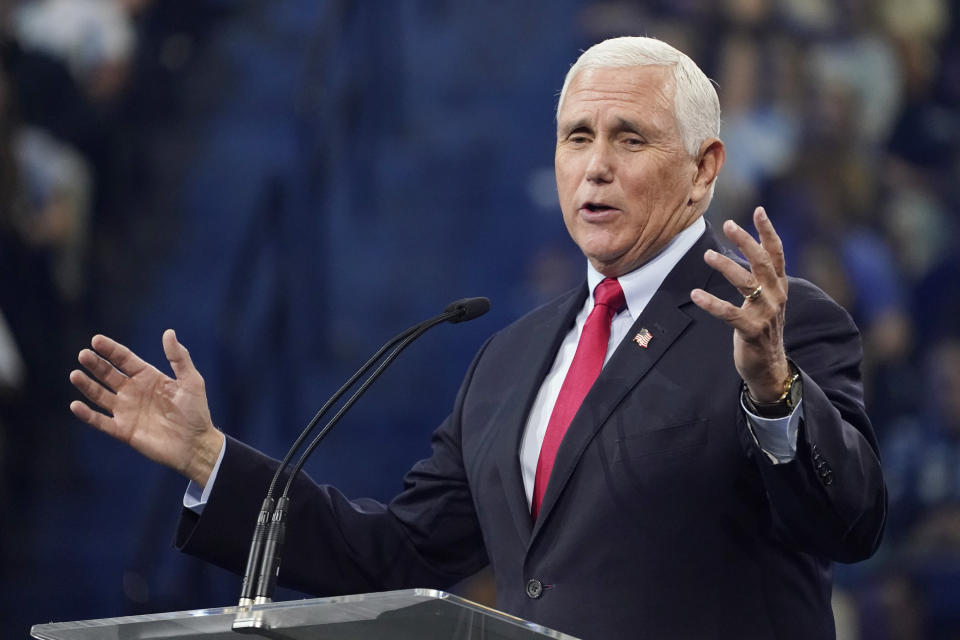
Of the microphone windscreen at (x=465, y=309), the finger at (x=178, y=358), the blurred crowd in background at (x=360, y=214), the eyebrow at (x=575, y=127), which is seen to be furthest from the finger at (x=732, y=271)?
the blurred crowd in background at (x=360, y=214)

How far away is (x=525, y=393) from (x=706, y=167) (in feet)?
1.99

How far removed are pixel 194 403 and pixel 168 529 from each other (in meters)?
2.90

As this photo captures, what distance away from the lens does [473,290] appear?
561 cm

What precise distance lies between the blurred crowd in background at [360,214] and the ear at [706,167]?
2.98 metres

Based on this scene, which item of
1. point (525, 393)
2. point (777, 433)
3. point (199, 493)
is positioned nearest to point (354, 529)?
point (199, 493)

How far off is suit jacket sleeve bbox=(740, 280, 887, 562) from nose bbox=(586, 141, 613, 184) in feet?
1.83

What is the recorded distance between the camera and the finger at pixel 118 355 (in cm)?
231

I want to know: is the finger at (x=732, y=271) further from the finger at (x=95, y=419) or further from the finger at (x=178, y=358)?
the finger at (x=95, y=419)

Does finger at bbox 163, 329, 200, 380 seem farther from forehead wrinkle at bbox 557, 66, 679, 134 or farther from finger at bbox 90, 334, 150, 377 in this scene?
forehead wrinkle at bbox 557, 66, 679, 134

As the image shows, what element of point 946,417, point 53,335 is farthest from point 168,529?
point 946,417

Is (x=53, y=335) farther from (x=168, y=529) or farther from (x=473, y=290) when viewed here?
(x=473, y=290)

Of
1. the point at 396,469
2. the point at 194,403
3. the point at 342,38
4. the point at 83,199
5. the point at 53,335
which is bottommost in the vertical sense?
the point at 194,403

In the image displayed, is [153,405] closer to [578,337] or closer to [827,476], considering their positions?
[578,337]

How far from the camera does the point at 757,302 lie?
73.3 inches
